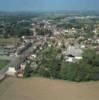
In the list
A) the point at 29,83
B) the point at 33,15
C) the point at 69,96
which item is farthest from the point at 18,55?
the point at 33,15

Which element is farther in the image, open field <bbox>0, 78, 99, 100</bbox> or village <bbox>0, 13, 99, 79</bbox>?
village <bbox>0, 13, 99, 79</bbox>

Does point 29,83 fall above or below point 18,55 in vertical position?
above

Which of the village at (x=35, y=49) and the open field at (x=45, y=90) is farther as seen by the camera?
the village at (x=35, y=49)

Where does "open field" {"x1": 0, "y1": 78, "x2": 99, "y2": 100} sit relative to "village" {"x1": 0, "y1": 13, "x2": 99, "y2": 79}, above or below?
above

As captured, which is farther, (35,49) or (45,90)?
(35,49)

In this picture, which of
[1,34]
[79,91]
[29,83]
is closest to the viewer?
[79,91]

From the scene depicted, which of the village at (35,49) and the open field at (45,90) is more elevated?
the open field at (45,90)

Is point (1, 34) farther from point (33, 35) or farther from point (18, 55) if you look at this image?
point (18, 55)

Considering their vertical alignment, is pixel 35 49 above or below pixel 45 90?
below
